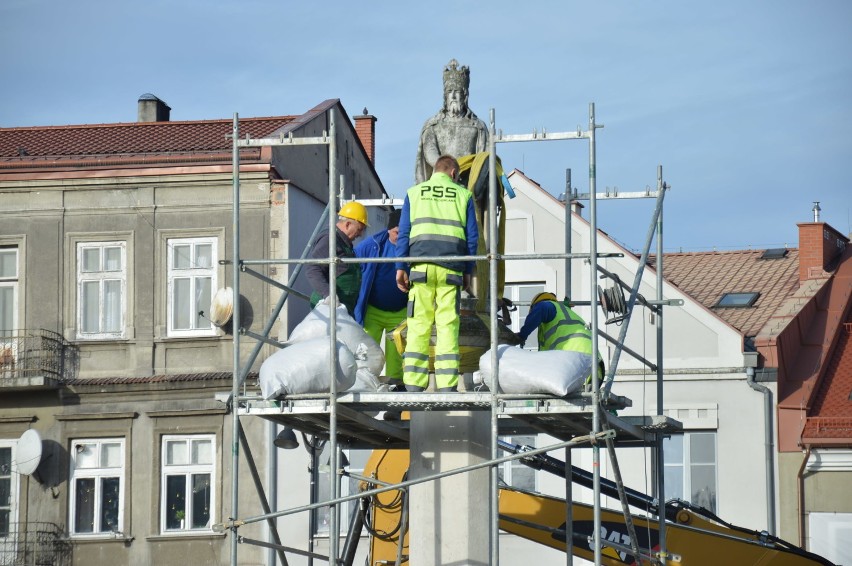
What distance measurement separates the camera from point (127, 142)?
29.2 metres

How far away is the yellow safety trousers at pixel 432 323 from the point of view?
12.4 meters

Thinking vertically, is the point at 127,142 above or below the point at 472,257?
above

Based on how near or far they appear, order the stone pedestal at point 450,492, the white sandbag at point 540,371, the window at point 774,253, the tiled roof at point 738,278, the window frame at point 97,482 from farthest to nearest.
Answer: the window at point 774,253, the tiled roof at point 738,278, the window frame at point 97,482, the stone pedestal at point 450,492, the white sandbag at point 540,371

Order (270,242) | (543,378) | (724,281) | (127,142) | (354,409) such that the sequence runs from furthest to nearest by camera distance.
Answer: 1. (724,281)
2. (127,142)
3. (270,242)
4. (354,409)
5. (543,378)

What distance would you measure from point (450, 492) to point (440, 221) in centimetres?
225

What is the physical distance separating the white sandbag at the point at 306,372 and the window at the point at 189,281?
15.0m

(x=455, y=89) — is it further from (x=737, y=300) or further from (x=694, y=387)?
(x=737, y=300)

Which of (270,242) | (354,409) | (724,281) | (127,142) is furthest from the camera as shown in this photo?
(724,281)

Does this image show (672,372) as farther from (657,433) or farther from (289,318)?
(657,433)

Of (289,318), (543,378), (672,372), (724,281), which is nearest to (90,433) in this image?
(289,318)

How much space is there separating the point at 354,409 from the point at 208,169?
1514 cm

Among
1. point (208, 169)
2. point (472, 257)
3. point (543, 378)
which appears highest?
point (208, 169)

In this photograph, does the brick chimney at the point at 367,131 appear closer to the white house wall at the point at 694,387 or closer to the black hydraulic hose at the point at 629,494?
the white house wall at the point at 694,387

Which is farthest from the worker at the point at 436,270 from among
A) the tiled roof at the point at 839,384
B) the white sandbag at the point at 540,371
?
the tiled roof at the point at 839,384
